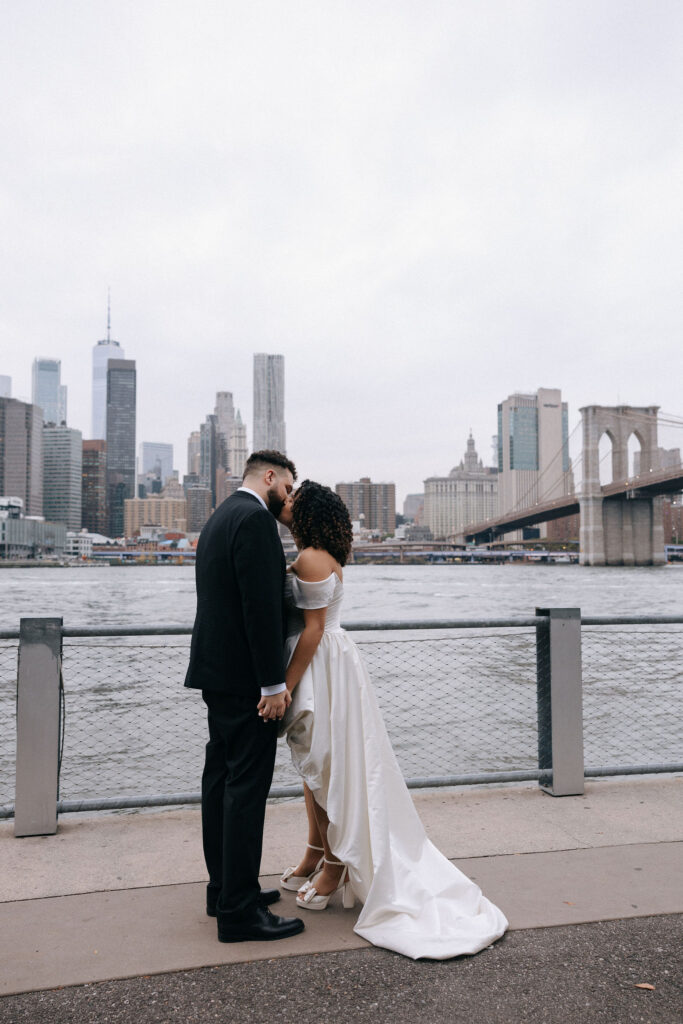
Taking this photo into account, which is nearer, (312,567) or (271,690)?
(271,690)

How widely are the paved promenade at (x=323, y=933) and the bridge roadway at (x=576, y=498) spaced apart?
176 ft

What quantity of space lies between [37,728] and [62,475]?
174443 mm

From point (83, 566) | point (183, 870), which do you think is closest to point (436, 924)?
point (183, 870)

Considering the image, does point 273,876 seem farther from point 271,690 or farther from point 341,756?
point 271,690

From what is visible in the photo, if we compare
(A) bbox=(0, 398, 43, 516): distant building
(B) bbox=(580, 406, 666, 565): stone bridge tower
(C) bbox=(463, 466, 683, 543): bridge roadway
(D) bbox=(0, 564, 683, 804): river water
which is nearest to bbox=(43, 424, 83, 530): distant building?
(A) bbox=(0, 398, 43, 516): distant building

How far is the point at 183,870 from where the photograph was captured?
3.25m

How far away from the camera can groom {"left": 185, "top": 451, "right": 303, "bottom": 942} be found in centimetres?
267

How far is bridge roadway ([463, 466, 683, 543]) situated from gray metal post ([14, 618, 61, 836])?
54.4 meters

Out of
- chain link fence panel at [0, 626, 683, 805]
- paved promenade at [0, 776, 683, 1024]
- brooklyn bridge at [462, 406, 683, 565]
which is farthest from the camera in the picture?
brooklyn bridge at [462, 406, 683, 565]

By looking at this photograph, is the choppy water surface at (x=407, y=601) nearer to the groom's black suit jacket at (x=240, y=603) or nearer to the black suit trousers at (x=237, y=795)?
the black suit trousers at (x=237, y=795)

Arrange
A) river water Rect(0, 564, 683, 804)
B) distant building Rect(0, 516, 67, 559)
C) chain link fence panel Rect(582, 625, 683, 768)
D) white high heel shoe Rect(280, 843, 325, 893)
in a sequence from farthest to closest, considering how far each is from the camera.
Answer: distant building Rect(0, 516, 67, 559)
chain link fence panel Rect(582, 625, 683, 768)
river water Rect(0, 564, 683, 804)
white high heel shoe Rect(280, 843, 325, 893)

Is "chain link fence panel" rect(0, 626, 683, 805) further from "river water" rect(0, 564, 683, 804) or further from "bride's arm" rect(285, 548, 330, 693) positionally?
"bride's arm" rect(285, 548, 330, 693)

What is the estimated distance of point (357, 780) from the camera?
A: 2.85 metres

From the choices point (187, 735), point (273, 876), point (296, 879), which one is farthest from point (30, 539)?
point (296, 879)
